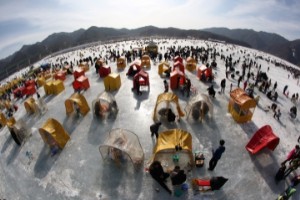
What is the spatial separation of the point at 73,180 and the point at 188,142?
804cm

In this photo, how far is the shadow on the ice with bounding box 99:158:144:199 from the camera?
42.1 feet

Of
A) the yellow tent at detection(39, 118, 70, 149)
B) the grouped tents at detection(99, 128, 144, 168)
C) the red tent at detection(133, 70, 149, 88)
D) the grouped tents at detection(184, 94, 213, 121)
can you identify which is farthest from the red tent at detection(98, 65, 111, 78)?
the grouped tents at detection(99, 128, 144, 168)

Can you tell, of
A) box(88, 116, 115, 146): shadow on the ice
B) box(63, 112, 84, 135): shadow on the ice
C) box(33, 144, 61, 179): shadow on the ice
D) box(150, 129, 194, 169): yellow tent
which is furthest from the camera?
box(63, 112, 84, 135): shadow on the ice

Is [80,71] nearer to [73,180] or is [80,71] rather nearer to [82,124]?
[82,124]

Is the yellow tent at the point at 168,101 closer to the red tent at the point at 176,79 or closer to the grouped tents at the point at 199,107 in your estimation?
the grouped tents at the point at 199,107

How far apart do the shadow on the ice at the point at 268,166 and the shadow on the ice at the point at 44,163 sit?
1453 centimetres

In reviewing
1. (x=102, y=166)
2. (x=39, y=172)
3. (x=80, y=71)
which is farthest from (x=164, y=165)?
(x=80, y=71)

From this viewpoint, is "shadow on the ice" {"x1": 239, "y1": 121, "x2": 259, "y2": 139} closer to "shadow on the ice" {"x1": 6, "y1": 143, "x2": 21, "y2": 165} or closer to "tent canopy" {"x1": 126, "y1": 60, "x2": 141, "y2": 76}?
"tent canopy" {"x1": 126, "y1": 60, "x2": 141, "y2": 76}

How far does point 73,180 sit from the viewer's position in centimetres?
1424

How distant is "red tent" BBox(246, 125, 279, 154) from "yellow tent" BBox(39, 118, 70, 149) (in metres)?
14.3

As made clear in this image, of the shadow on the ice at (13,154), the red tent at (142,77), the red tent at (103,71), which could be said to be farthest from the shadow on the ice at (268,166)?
the red tent at (103,71)

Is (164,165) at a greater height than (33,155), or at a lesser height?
greater

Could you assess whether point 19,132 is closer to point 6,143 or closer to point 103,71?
point 6,143

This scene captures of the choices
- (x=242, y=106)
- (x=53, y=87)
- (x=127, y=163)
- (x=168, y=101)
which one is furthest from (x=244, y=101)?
(x=53, y=87)
